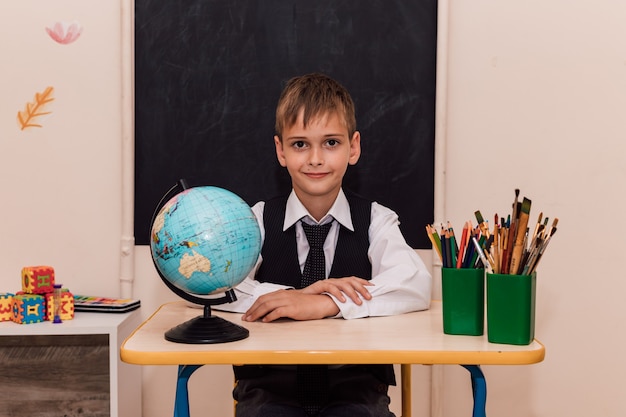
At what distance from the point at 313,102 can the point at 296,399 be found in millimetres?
811

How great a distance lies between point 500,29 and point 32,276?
181 centimetres

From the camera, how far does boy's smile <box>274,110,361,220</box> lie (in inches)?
75.5

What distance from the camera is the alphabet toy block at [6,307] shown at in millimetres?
2178

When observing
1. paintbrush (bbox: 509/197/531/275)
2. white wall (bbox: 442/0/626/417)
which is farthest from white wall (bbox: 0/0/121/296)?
paintbrush (bbox: 509/197/531/275)

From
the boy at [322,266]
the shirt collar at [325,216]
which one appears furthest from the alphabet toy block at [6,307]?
the shirt collar at [325,216]

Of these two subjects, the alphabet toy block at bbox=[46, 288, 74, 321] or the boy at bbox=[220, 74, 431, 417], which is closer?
the boy at bbox=[220, 74, 431, 417]

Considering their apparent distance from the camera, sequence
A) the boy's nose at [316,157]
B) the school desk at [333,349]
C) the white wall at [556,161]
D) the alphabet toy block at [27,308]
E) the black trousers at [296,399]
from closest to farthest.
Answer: the school desk at [333,349] → the black trousers at [296,399] → the boy's nose at [316,157] → the alphabet toy block at [27,308] → the white wall at [556,161]

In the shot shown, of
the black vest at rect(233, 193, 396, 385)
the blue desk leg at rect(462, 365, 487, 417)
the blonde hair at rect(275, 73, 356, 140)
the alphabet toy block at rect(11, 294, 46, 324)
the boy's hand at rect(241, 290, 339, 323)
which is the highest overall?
the blonde hair at rect(275, 73, 356, 140)

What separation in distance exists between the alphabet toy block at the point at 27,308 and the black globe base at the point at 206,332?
0.90 metres

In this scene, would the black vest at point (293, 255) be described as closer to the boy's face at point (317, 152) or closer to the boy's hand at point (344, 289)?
the boy's face at point (317, 152)

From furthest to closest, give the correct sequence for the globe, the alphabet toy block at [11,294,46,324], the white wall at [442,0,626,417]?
the white wall at [442,0,626,417], the alphabet toy block at [11,294,46,324], the globe

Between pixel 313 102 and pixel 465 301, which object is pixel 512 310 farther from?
pixel 313 102

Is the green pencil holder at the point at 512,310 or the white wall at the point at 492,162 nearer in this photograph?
the green pencil holder at the point at 512,310

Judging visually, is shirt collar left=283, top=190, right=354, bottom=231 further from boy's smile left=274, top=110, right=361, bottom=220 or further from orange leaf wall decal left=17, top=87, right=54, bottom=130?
orange leaf wall decal left=17, top=87, right=54, bottom=130
